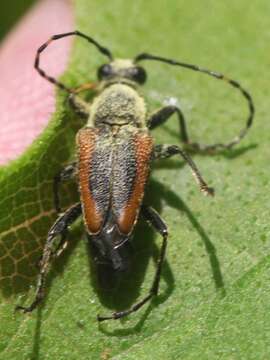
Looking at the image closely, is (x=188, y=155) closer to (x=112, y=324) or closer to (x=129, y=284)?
(x=129, y=284)

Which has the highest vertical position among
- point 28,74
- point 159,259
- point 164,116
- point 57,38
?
point 57,38

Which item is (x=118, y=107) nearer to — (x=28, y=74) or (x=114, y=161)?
(x=114, y=161)

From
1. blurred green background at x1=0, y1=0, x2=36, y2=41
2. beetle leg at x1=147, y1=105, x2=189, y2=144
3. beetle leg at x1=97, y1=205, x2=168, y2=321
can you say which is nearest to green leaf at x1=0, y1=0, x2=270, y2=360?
beetle leg at x1=97, y1=205, x2=168, y2=321

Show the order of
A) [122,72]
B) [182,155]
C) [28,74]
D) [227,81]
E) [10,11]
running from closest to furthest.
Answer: [182,155]
[227,81]
[122,72]
[28,74]
[10,11]

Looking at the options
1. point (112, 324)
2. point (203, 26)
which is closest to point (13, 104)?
point (203, 26)

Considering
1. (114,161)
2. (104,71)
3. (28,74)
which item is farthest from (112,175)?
(28,74)

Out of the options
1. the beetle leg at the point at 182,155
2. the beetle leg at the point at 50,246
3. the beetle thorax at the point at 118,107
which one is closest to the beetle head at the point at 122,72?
the beetle thorax at the point at 118,107

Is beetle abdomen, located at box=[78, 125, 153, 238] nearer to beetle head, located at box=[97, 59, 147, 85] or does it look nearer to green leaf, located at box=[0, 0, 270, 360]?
green leaf, located at box=[0, 0, 270, 360]

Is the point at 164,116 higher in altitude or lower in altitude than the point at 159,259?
higher
